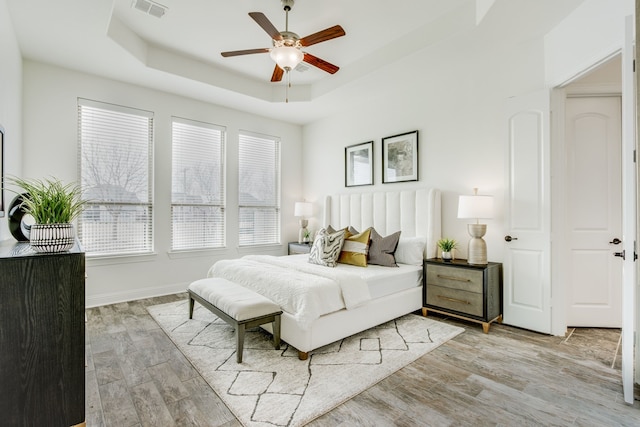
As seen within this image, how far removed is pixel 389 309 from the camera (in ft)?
10.8

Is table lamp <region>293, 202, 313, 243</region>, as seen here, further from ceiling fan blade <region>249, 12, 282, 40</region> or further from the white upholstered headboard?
ceiling fan blade <region>249, 12, 282, 40</region>

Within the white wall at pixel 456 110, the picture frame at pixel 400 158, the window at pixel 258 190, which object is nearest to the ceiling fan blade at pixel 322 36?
the white wall at pixel 456 110

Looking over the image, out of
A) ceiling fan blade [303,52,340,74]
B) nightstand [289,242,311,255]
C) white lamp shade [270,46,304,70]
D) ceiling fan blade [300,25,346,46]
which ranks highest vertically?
ceiling fan blade [300,25,346,46]

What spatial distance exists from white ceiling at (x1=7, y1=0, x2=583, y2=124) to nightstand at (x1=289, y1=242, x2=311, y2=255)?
2.50 meters

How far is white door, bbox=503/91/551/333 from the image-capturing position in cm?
306

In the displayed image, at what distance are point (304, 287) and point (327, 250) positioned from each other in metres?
1.11

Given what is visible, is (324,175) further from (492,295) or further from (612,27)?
(612,27)

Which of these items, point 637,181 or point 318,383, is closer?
point 637,181

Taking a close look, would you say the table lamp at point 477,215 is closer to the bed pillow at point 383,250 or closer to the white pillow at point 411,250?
the white pillow at point 411,250

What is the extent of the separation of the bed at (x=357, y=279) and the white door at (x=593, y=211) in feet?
4.58

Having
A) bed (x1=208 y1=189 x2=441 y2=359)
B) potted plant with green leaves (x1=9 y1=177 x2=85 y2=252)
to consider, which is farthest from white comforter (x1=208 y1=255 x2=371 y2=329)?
potted plant with green leaves (x1=9 y1=177 x2=85 y2=252)

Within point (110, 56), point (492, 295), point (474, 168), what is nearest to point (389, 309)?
point (492, 295)

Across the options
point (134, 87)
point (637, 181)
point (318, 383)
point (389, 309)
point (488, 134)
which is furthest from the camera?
point (134, 87)

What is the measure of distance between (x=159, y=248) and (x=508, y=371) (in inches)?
172
